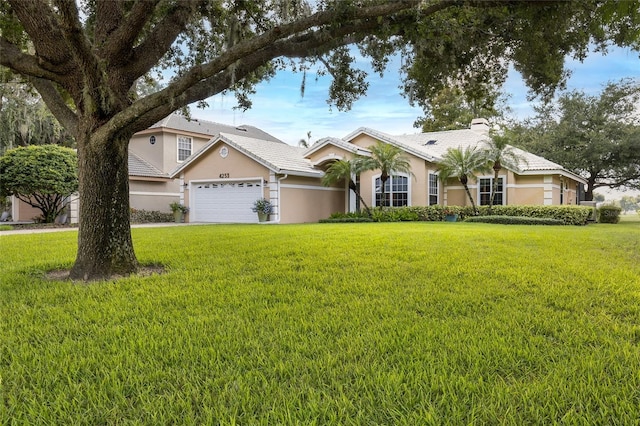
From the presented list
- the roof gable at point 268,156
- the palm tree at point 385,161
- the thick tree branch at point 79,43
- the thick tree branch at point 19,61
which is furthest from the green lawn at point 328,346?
the roof gable at point 268,156

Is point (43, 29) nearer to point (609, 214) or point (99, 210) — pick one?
point (99, 210)

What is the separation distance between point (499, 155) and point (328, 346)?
58.5ft

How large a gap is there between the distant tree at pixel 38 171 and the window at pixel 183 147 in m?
7.03

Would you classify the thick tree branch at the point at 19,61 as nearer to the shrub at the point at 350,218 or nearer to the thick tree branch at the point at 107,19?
the thick tree branch at the point at 107,19

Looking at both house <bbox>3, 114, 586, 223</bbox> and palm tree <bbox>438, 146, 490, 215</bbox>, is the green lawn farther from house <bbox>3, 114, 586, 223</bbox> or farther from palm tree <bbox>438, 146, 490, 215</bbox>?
house <bbox>3, 114, 586, 223</bbox>

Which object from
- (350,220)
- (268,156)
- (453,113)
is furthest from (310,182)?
(453,113)

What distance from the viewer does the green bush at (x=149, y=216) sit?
21092 millimetres

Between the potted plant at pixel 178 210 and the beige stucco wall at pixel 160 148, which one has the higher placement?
the beige stucco wall at pixel 160 148

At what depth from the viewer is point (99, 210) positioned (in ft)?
19.9

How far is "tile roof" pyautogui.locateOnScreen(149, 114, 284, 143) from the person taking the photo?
24.4 m

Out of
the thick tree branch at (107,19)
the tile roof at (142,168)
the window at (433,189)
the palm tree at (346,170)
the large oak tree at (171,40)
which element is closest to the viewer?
the large oak tree at (171,40)

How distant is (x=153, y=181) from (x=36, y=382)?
869 inches

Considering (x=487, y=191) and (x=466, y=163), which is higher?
(x=466, y=163)

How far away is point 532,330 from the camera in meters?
3.55
